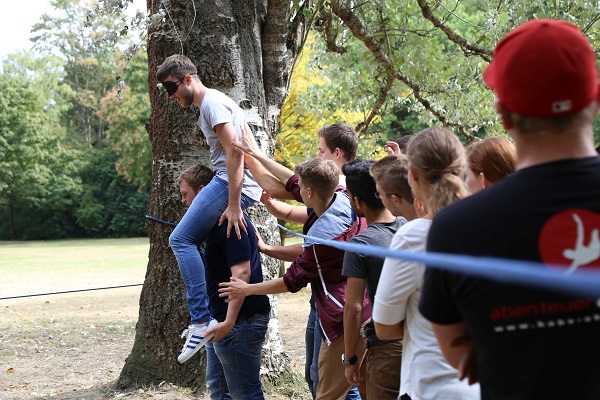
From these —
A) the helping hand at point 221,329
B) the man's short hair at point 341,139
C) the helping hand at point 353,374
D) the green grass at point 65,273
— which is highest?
the man's short hair at point 341,139

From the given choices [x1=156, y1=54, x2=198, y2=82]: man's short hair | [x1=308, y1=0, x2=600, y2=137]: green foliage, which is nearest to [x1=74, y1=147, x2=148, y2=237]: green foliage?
[x1=308, y1=0, x2=600, y2=137]: green foliage

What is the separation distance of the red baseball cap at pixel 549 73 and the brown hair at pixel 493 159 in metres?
1.40

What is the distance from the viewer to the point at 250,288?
4066mm

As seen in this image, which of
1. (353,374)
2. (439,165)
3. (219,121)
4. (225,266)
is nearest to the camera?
(439,165)

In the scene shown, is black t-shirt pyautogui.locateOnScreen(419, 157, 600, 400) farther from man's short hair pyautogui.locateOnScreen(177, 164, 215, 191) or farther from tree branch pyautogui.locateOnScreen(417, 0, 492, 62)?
tree branch pyautogui.locateOnScreen(417, 0, 492, 62)

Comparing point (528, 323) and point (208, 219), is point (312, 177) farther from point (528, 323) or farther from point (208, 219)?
point (528, 323)

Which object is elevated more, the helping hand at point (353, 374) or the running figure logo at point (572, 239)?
the running figure logo at point (572, 239)

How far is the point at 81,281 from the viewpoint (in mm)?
20516

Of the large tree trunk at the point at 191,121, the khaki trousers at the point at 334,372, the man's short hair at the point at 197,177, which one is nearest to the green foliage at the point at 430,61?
the large tree trunk at the point at 191,121

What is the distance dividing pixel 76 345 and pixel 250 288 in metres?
7.05

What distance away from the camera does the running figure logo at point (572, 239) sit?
5.14 ft

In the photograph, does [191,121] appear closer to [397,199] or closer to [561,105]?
[397,199]

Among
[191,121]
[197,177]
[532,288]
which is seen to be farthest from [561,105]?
[191,121]

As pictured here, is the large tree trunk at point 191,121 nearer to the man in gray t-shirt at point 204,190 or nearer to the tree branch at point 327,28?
the man in gray t-shirt at point 204,190
